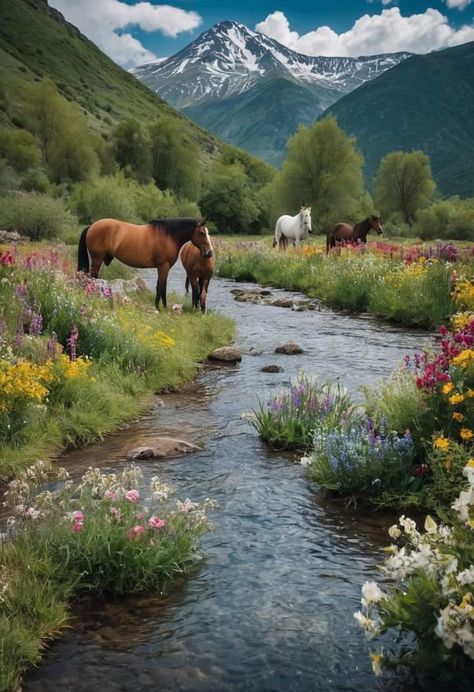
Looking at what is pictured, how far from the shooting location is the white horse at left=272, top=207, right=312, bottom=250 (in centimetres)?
3256

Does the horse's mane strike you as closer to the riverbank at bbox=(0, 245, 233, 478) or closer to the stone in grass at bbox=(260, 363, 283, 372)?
the riverbank at bbox=(0, 245, 233, 478)

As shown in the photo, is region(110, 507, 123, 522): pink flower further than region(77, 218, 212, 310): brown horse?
No

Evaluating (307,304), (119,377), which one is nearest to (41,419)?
(119,377)

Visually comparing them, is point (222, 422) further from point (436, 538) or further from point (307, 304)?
point (307, 304)

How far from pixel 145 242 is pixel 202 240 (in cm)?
172

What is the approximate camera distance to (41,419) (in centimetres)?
800

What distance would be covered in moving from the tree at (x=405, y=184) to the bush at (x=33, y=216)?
59.0 m

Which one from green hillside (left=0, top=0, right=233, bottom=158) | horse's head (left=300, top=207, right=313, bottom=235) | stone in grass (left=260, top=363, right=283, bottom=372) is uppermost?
green hillside (left=0, top=0, right=233, bottom=158)

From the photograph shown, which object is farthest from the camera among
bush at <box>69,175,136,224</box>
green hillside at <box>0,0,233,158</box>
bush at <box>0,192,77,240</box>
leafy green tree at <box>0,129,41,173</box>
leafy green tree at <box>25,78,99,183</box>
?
green hillside at <box>0,0,233,158</box>

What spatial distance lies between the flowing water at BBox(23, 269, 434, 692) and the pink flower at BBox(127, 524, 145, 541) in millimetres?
456

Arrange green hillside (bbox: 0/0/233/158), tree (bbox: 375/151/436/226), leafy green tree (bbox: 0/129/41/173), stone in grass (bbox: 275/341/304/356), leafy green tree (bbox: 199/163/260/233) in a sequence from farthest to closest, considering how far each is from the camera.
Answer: green hillside (bbox: 0/0/233/158) < tree (bbox: 375/151/436/226) < leafy green tree (bbox: 199/163/260/233) < leafy green tree (bbox: 0/129/41/173) < stone in grass (bbox: 275/341/304/356)

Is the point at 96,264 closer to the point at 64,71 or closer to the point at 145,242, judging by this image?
the point at 145,242

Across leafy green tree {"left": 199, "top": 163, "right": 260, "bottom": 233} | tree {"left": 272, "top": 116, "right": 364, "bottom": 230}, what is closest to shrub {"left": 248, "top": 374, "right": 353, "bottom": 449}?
tree {"left": 272, "top": 116, "right": 364, "bottom": 230}

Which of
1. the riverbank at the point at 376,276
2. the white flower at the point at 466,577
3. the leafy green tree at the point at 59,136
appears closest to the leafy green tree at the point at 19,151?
the leafy green tree at the point at 59,136
